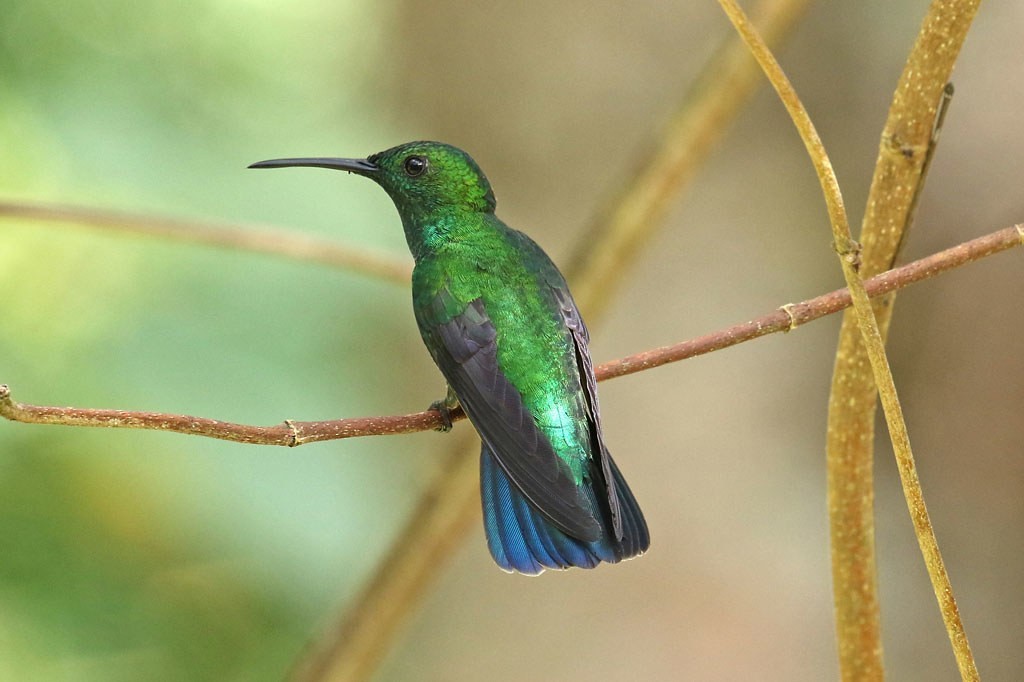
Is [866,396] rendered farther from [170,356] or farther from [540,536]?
[170,356]

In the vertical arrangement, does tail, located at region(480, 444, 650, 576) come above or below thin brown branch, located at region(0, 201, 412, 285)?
below

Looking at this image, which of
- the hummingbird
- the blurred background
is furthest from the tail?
the blurred background

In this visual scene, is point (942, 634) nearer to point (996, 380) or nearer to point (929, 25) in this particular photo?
point (996, 380)

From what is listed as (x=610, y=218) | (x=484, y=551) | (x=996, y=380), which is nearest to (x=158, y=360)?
(x=610, y=218)

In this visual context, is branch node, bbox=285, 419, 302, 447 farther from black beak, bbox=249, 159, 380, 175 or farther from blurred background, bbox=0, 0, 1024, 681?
blurred background, bbox=0, 0, 1024, 681

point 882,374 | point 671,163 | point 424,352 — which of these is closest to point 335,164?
point 671,163

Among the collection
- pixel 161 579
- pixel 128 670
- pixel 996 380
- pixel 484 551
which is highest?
pixel 996 380
